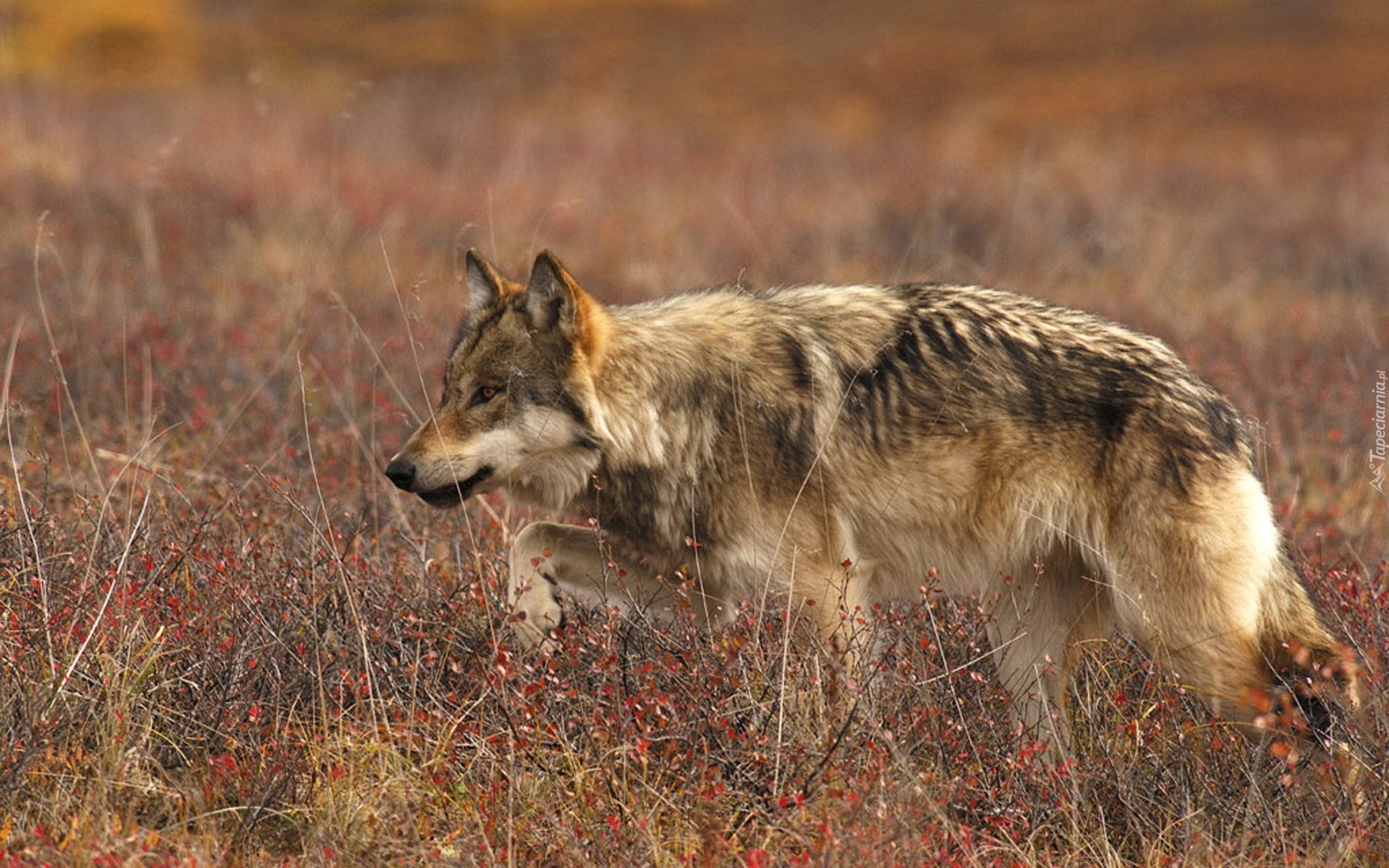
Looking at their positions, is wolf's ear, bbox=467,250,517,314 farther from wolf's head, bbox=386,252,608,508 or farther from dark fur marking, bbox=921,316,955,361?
dark fur marking, bbox=921,316,955,361

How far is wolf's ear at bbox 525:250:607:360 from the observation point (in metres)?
4.29

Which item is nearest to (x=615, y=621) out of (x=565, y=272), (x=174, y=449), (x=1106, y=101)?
(x=565, y=272)

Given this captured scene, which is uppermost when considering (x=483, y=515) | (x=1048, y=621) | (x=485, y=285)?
(x=485, y=285)

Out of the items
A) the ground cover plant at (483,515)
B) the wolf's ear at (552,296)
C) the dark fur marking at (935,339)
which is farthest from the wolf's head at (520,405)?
the dark fur marking at (935,339)

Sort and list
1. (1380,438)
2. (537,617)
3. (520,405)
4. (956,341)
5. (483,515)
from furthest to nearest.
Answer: (1380,438), (483,515), (956,341), (520,405), (537,617)

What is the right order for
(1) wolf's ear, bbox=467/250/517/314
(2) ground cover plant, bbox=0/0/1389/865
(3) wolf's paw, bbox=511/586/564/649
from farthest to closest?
1. (1) wolf's ear, bbox=467/250/517/314
2. (3) wolf's paw, bbox=511/586/564/649
3. (2) ground cover plant, bbox=0/0/1389/865

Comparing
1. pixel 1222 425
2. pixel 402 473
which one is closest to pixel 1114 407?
pixel 1222 425

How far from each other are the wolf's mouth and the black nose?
70 millimetres

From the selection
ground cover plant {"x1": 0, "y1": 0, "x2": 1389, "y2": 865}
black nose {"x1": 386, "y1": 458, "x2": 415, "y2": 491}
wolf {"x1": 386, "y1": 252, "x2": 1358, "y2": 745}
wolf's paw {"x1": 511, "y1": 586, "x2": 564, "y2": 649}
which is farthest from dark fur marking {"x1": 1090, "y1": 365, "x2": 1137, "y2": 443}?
black nose {"x1": 386, "y1": 458, "x2": 415, "y2": 491}

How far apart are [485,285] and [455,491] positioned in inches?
25.8

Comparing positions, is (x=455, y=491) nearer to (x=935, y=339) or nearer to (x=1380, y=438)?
(x=935, y=339)

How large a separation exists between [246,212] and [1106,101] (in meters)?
14.5

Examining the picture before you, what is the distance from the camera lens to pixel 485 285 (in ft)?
15.0

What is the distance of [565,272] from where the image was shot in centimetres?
428
